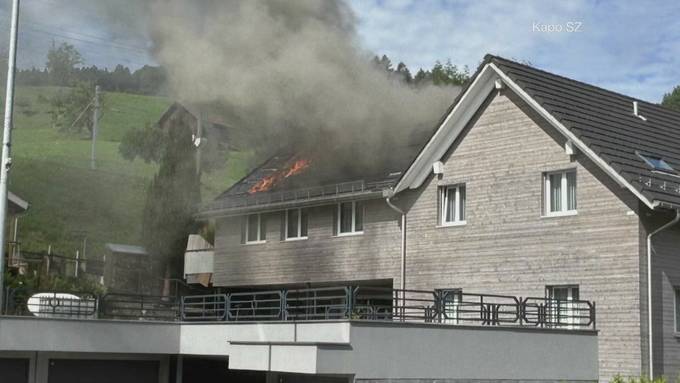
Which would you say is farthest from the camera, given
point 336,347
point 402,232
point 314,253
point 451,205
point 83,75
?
point 83,75

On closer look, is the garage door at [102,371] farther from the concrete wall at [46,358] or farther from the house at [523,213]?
the house at [523,213]

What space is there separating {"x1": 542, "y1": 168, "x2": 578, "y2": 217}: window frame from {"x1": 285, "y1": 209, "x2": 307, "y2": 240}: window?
9.50m

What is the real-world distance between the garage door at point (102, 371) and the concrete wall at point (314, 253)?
282 inches

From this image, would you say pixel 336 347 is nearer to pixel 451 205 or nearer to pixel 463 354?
pixel 463 354

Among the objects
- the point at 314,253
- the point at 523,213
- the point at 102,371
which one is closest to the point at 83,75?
the point at 314,253

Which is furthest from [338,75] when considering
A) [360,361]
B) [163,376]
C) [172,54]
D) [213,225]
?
[360,361]

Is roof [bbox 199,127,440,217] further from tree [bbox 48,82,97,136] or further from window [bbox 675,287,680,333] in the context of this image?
tree [bbox 48,82,97,136]

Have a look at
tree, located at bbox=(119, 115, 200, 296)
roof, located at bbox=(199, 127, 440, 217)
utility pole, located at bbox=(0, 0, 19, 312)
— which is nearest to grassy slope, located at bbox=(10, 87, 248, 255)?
tree, located at bbox=(119, 115, 200, 296)

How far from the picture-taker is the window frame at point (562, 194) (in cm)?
2575

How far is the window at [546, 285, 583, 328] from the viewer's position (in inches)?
960

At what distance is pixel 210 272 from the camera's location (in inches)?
1523

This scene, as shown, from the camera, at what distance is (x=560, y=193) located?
86.2 feet

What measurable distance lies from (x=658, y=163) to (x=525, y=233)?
3711 millimetres

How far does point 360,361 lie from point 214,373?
822 centimetres
